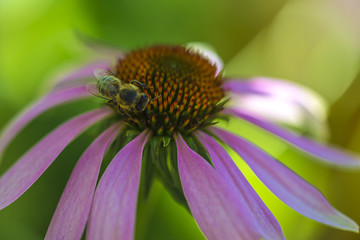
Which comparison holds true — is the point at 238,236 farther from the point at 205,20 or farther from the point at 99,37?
the point at 205,20

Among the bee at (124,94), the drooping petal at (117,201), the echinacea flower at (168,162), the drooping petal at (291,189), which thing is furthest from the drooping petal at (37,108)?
the drooping petal at (291,189)

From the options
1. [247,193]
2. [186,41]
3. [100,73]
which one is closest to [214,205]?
[247,193]

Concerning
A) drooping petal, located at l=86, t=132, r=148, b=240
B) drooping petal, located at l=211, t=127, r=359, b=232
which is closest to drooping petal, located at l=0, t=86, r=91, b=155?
drooping petal, located at l=86, t=132, r=148, b=240

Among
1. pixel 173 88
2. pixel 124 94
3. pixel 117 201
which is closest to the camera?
pixel 117 201

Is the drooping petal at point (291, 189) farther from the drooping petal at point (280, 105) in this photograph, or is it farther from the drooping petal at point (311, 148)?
the drooping petal at point (280, 105)

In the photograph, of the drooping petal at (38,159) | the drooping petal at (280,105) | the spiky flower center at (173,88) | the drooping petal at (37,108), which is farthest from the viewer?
the drooping petal at (280,105)

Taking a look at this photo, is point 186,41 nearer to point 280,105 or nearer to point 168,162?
point 280,105

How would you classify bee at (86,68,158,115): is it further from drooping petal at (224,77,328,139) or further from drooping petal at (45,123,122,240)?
drooping petal at (224,77,328,139)

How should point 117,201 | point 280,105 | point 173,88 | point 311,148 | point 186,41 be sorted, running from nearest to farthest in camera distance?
point 117,201 → point 173,88 → point 311,148 → point 280,105 → point 186,41
